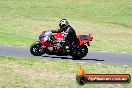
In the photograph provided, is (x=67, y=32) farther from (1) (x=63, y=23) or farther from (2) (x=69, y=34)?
(1) (x=63, y=23)

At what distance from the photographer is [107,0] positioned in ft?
206

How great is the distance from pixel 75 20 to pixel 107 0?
1518 centimetres

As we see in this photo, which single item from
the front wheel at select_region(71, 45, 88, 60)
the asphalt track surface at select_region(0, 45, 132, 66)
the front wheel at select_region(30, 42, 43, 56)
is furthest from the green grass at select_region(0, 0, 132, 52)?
the front wheel at select_region(30, 42, 43, 56)

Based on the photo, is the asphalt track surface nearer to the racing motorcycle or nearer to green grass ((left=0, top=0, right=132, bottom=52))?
the racing motorcycle

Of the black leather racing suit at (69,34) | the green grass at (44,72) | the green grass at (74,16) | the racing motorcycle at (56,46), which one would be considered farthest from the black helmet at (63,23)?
the green grass at (74,16)

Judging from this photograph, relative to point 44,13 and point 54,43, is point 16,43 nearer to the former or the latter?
point 54,43

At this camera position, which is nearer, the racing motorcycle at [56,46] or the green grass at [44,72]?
the green grass at [44,72]

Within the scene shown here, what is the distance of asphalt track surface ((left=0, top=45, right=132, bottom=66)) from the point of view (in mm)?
21316

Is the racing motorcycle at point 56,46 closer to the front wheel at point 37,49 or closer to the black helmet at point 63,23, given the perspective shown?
the front wheel at point 37,49

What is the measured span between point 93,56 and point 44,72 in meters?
6.28

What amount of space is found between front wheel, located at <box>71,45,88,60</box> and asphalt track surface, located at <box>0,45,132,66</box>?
25 centimetres

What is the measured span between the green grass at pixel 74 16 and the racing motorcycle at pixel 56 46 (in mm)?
13468

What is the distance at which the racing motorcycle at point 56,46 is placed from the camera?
21.5 meters

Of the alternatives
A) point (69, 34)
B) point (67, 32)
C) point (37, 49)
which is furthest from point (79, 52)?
point (37, 49)
